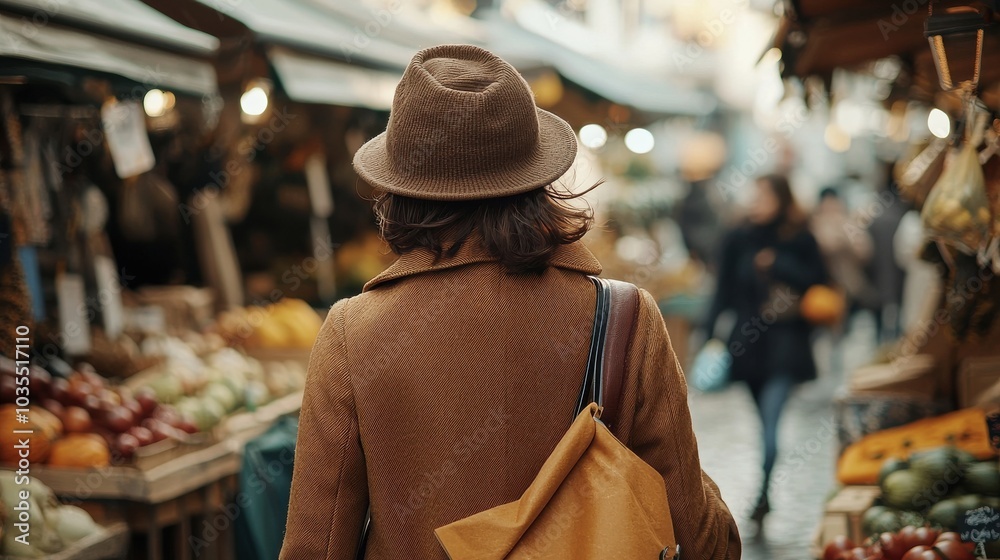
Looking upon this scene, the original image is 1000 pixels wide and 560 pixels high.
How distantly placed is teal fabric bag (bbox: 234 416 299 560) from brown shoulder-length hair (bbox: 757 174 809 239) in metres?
3.96

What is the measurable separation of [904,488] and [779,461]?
13.7ft

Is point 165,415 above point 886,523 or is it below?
above

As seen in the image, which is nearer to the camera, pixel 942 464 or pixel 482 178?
pixel 482 178

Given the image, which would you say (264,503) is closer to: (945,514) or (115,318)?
(115,318)

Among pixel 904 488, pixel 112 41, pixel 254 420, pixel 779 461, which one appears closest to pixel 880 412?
pixel 904 488

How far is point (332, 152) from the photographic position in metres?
8.83

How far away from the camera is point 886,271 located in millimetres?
12477

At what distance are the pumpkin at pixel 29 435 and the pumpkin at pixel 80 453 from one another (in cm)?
5

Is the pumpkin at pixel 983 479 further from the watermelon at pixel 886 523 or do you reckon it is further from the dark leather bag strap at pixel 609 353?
the dark leather bag strap at pixel 609 353

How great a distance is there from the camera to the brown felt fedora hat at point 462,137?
2.13 meters

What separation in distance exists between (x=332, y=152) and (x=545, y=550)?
714 centimetres

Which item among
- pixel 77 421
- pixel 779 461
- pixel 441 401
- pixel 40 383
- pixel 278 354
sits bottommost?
pixel 779 461

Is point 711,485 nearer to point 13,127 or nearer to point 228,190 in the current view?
point 13,127

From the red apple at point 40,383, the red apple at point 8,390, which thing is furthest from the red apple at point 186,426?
the red apple at point 8,390
